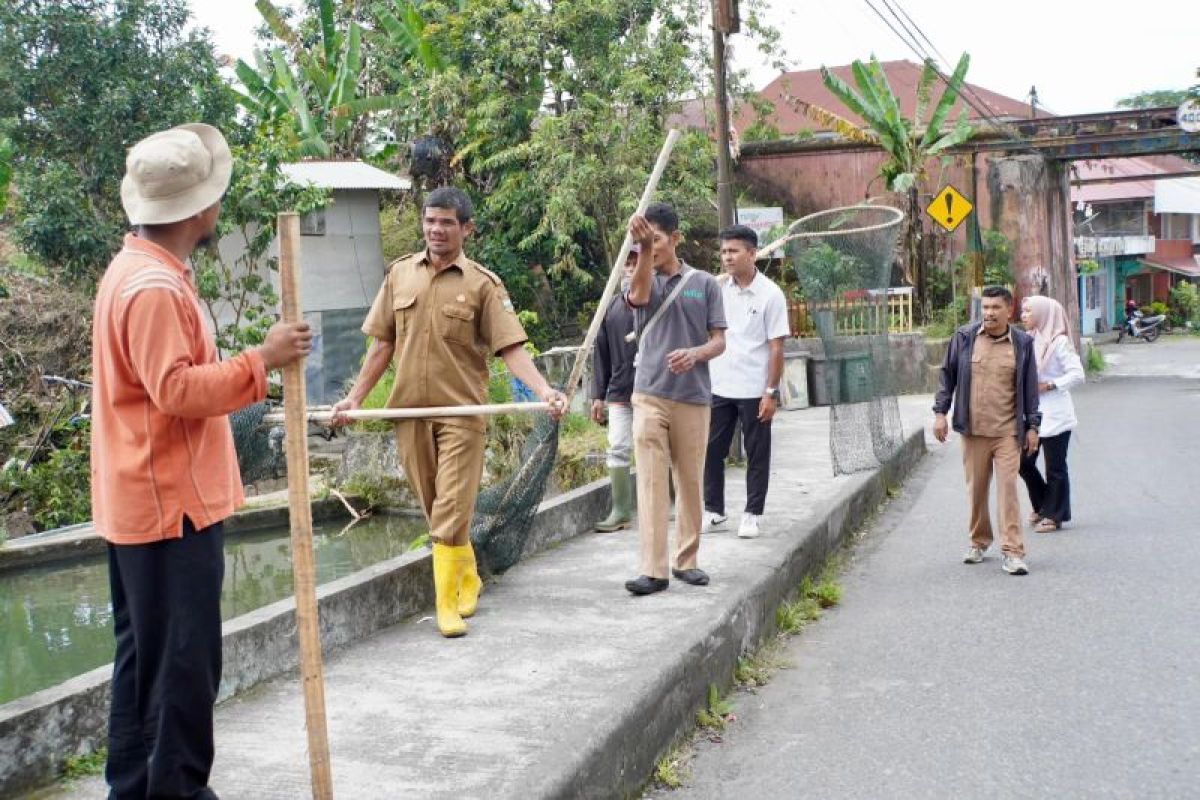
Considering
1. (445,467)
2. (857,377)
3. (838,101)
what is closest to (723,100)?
(857,377)

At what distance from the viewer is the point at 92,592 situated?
27.9ft

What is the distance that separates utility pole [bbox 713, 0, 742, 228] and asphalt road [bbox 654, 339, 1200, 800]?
4.63 meters

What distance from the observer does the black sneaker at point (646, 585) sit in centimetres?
646

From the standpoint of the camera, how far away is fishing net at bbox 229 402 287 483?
379 inches

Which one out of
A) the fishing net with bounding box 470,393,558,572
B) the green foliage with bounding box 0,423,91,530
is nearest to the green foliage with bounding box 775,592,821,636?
the fishing net with bounding box 470,393,558,572

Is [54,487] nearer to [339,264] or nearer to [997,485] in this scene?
[997,485]

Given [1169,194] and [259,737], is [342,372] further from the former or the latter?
[1169,194]

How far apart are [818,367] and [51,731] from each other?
51.4ft

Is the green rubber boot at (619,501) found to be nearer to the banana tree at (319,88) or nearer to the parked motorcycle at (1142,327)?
the banana tree at (319,88)

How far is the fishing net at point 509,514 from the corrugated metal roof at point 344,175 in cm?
1307

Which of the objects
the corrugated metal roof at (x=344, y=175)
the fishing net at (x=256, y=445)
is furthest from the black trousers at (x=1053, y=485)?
the corrugated metal roof at (x=344, y=175)

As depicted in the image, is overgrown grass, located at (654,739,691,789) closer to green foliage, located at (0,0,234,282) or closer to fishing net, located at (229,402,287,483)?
fishing net, located at (229,402,287,483)

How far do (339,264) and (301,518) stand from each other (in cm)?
1797

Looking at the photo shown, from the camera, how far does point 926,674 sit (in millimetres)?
5730
